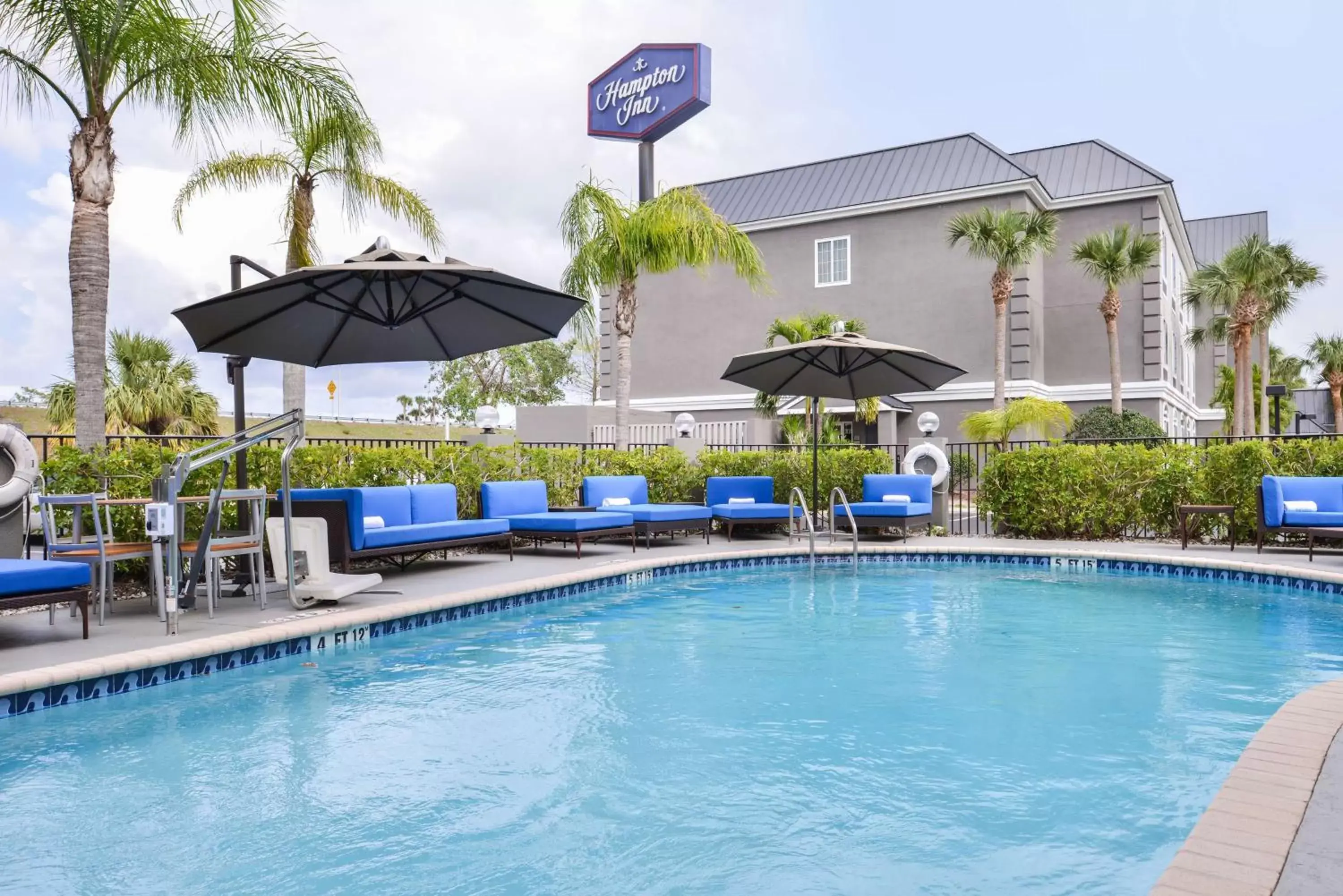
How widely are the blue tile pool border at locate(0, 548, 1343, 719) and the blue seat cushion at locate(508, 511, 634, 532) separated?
96cm

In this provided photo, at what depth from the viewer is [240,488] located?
21.9 ft

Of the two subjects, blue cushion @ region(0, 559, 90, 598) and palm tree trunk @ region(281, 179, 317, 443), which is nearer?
blue cushion @ region(0, 559, 90, 598)

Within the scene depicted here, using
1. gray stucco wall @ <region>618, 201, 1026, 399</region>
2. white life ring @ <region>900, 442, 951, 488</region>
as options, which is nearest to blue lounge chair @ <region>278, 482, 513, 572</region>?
white life ring @ <region>900, 442, 951, 488</region>

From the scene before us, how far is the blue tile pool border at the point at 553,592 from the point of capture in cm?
454

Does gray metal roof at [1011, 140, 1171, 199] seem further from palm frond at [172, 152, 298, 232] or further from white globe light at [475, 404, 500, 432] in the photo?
palm frond at [172, 152, 298, 232]

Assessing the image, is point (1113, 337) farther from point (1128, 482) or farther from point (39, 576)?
point (39, 576)

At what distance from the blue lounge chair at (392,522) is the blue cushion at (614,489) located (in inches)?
69.0

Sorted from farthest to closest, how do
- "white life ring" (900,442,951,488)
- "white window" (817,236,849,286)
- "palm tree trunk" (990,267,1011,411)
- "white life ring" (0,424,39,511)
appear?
"white window" (817,236,849,286) < "palm tree trunk" (990,267,1011,411) < "white life ring" (900,442,951,488) < "white life ring" (0,424,39,511)

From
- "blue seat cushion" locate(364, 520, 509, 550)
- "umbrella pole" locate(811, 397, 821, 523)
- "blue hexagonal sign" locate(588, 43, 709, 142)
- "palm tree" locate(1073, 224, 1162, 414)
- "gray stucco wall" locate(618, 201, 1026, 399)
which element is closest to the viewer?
"blue seat cushion" locate(364, 520, 509, 550)

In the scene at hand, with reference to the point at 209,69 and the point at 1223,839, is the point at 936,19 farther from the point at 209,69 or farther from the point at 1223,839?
the point at 1223,839

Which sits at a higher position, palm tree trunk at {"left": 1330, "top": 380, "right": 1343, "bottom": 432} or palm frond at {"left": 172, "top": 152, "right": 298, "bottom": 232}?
palm frond at {"left": 172, "top": 152, "right": 298, "bottom": 232}

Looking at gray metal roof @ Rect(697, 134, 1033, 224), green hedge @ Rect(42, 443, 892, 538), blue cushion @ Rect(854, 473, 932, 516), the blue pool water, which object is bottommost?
the blue pool water

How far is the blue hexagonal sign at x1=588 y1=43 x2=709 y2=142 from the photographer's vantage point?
835 inches

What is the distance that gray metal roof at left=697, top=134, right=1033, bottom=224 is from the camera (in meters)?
23.9
